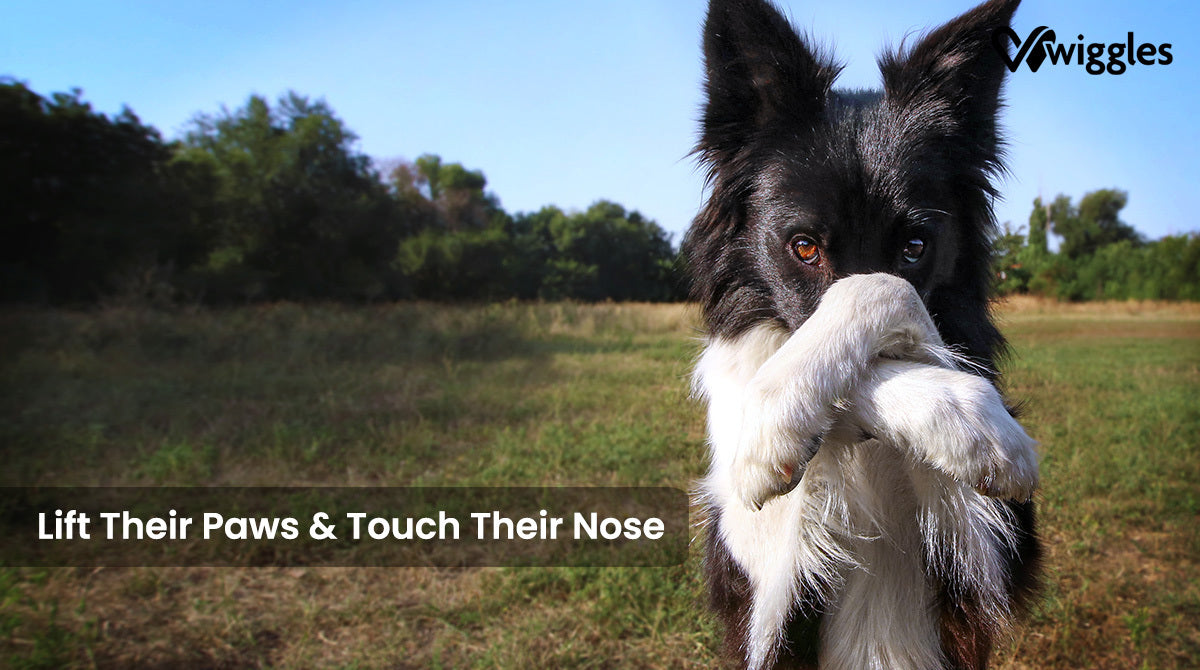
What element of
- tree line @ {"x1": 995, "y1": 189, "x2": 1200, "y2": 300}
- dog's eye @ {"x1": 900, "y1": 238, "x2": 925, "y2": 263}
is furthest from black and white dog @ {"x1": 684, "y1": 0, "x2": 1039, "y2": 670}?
tree line @ {"x1": 995, "y1": 189, "x2": 1200, "y2": 300}

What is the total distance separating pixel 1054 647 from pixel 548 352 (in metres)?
6.27

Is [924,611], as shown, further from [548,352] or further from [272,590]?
[548,352]

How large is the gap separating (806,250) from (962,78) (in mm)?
736

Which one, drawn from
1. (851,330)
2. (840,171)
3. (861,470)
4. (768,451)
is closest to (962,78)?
(840,171)

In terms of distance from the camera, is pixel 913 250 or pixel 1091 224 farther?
pixel 1091 224

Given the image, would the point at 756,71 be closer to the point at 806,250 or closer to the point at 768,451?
the point at 806,250

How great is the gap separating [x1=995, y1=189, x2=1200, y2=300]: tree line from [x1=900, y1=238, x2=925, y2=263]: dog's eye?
2.26m

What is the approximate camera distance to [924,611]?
1882 mm

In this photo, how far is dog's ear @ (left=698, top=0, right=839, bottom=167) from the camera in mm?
1936

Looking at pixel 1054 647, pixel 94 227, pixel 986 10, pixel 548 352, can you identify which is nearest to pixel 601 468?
pixel 1054 647

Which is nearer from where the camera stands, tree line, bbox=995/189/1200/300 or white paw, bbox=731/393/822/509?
white paw, bbox=731/393/822/509

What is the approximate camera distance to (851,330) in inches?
54.9

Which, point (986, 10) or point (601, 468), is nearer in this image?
point (986, 10)

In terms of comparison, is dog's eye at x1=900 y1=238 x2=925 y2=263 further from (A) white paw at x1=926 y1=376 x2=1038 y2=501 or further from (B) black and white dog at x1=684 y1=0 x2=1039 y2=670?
(A) white paw at x1=926 y1=376 x2=1038 y2=501
